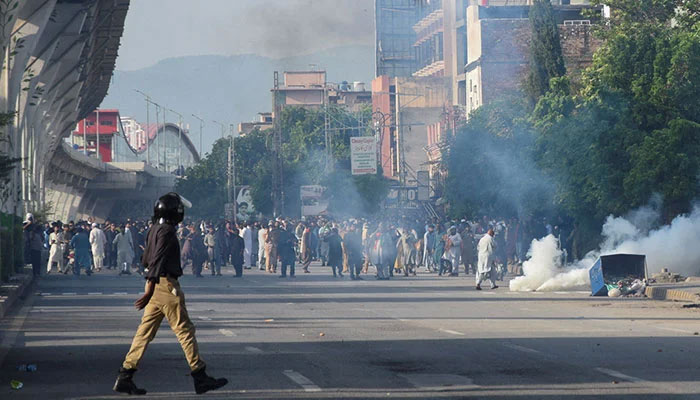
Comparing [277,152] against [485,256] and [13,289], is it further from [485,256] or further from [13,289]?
[13,289]

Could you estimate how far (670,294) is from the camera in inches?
1025

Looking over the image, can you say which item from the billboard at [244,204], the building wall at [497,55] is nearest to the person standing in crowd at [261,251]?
the building wall at [497,55]

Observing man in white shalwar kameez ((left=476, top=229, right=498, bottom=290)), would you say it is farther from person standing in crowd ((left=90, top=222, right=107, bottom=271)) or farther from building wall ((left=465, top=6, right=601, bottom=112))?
building wall ((left=465, top=6, right=601, bottom=112))

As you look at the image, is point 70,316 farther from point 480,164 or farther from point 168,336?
point 480,164

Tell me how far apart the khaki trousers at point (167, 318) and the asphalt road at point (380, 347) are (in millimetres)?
469

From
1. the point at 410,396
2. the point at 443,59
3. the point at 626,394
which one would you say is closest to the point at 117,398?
the point at 410,396

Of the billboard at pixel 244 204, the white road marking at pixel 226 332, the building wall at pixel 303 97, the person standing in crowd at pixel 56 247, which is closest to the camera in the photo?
the white road marking at pixel 226 332

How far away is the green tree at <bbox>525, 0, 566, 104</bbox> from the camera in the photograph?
5459cm

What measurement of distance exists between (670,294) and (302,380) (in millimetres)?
15897

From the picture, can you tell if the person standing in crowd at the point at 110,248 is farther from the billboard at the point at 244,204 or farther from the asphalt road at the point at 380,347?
the billboard at the point at 244,204

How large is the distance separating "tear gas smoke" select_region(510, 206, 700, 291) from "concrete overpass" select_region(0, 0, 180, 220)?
455 inches

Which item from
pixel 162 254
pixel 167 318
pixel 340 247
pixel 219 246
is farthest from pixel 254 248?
pixel 167 318

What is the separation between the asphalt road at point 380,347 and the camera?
11078mm

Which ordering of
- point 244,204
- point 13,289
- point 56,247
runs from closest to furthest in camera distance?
point 13,289, point 56,247, point 244,204
